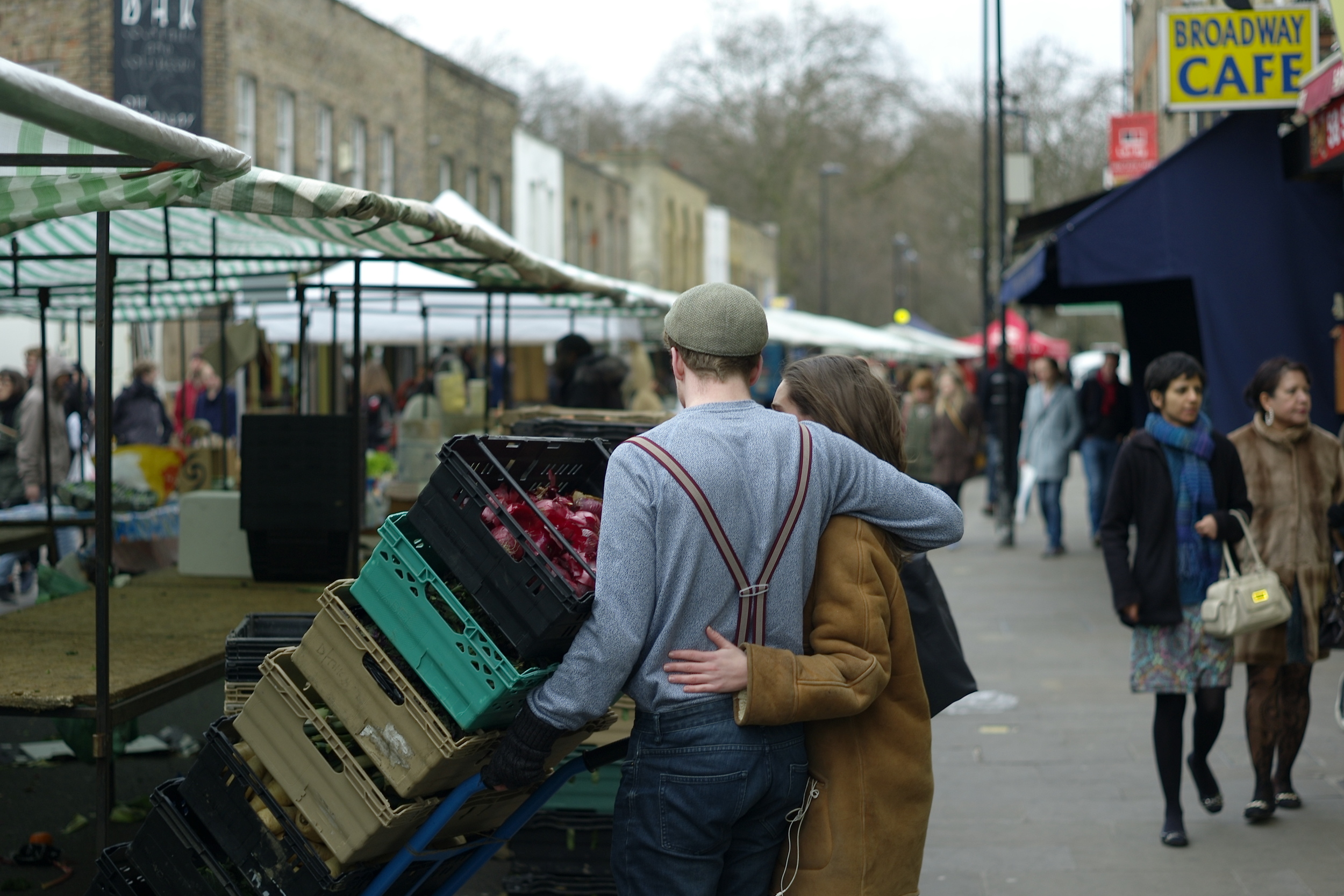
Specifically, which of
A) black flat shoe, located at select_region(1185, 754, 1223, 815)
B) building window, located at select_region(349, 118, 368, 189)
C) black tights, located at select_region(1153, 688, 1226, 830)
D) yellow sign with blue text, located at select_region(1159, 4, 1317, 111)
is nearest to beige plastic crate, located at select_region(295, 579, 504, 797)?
black tights, located at select_region(1153, 688, 1226, 830)

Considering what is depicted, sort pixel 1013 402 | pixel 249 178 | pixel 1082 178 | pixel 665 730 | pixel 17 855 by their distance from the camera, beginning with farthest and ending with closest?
1. pixel 1082 178
2. pixel 1013 402
3. pixel 17 855
4. pixel 249 178
5. pixel 665 730

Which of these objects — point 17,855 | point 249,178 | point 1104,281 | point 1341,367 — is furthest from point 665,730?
point 1104,281

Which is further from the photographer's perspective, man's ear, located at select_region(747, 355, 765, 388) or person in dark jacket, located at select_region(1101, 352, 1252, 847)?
person in dark jacket, located at select_region(1101, 352, 1252, 847)

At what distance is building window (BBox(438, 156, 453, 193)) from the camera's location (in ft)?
112

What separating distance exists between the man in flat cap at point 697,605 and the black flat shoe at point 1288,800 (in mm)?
3906

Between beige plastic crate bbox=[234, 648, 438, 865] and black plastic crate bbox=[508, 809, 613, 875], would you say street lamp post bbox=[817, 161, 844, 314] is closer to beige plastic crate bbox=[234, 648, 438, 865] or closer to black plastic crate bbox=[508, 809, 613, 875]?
black plastic crate bbox=[508, 809, 613, 875]

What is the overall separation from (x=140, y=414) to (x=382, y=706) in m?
12.5

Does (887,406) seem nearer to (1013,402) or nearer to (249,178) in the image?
(249,178)

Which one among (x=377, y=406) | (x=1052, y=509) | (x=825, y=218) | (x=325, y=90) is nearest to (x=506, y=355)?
(x=1052, y=509)

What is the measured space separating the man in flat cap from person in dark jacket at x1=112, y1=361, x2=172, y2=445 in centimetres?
1248

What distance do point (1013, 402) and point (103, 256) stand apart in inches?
557

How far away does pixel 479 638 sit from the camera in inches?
124

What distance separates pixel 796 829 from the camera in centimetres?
319

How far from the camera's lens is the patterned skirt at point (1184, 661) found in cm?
566
